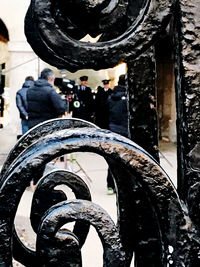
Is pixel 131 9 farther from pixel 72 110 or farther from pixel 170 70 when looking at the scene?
pixel 170 70

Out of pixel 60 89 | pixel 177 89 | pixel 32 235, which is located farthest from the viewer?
pixel 60 89

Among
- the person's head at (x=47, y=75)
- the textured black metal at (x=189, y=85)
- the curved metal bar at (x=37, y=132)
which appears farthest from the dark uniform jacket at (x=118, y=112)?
the textured black metal at (x=189, y=85)

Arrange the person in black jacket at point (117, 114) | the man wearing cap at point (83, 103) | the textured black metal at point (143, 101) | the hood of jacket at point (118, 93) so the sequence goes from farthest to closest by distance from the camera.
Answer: the man wearing cap at point (83, 103) < the hood of jacket at point (118, 93) < the person in black jacket at point (117, 114) < the textured black metal at point (143, 101)

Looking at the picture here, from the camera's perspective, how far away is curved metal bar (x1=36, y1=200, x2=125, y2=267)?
2.41ft

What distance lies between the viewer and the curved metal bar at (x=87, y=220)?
735 mm

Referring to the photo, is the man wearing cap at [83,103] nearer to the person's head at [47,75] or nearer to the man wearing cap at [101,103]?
the man wearing cap at [101,103]

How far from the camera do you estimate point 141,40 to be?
2.58 ft

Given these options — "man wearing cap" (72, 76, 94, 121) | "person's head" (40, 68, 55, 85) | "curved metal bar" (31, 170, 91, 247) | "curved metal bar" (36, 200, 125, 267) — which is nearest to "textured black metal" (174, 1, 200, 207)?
"curved metal bar" (36, 200, 125, 267)

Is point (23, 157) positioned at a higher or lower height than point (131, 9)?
lower

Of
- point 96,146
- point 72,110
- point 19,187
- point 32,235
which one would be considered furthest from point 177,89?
point 72,110

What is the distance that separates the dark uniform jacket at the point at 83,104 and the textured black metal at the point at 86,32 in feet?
33.9

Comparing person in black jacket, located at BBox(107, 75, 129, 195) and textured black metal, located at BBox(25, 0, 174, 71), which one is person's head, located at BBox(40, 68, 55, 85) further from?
textured black metal, located at BBox(25, 0, 174, 71)

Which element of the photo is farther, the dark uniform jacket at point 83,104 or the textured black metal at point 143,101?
the dark uniform jacket at point 83,104

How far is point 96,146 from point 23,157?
0.10 m
